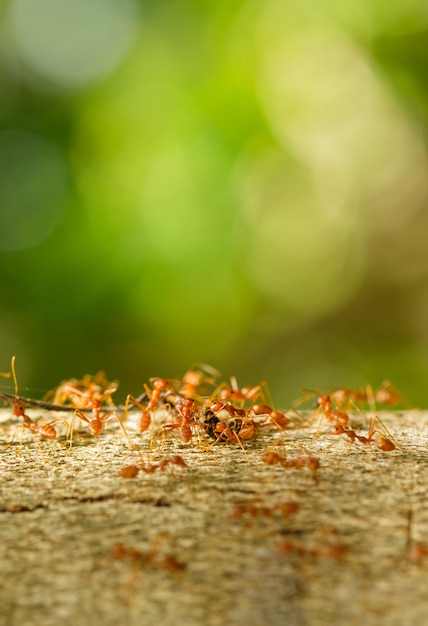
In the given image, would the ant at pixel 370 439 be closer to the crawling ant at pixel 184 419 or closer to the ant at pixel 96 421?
the crawling ant at pixel 184 419

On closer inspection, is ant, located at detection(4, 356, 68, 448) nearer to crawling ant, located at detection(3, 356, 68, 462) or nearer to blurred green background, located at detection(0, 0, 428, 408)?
crawling ant, located at detection(3, 356, 68, 462)

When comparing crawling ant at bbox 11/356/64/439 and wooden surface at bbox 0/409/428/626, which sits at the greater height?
crawling ant at bbox 11/356/64/439

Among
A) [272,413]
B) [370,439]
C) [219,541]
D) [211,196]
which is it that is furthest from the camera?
[211,196]

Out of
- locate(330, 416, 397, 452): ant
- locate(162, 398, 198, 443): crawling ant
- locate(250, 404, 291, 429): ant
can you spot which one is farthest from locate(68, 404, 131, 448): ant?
locate(330, 416, 397, 452): ant

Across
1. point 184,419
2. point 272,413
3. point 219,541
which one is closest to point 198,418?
point 184,419

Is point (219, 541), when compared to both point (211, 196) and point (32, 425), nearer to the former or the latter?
point (32, 425)

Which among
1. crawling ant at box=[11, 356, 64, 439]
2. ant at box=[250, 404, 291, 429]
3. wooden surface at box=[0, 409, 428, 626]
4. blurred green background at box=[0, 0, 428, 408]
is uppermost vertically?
blurred green background at box=[0, 0, 428, 408]
